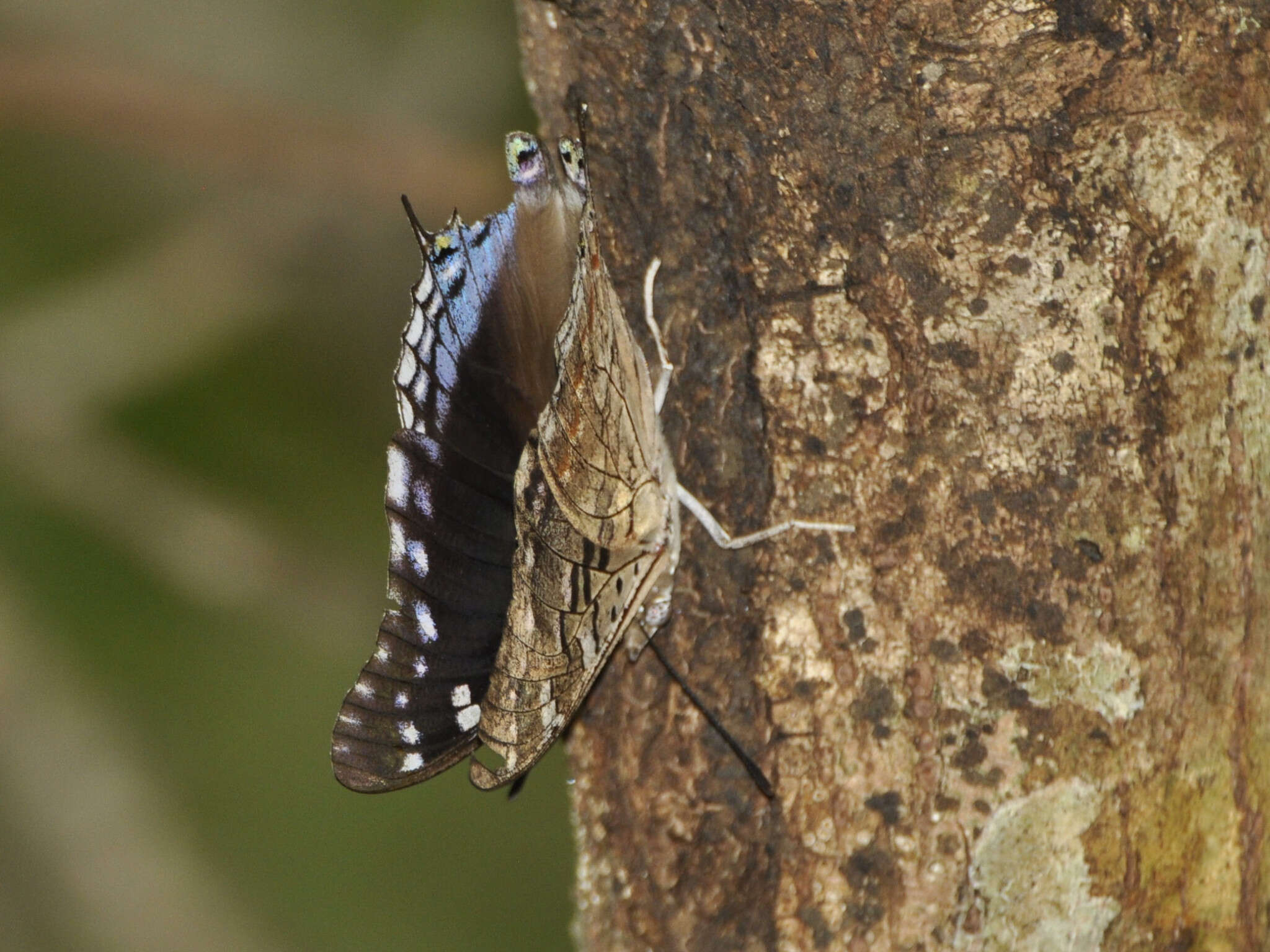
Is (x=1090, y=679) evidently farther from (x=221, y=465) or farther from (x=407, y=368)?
(x=221, y=465)

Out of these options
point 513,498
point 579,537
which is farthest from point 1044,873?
point 513,498

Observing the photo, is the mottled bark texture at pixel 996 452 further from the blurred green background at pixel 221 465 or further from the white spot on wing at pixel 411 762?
the blurred green background at pixel 221 465

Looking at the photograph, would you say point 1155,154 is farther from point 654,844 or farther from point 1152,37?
point 654,844

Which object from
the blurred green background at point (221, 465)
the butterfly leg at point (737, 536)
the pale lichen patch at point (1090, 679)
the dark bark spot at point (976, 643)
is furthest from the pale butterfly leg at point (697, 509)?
the blurred green background at point (221, 465)

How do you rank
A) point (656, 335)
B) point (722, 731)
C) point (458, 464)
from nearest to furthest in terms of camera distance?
point (722, 731) → point (656, 335) → point (458, 464)

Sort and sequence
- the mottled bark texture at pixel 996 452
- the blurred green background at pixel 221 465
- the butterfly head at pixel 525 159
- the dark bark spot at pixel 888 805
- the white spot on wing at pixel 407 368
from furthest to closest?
the blurred green background at pixel 221 465 → the white spot on wing at pixel 407 368 → the butterfly head at pixel 525 159 → the dark bark spot at pixel 888 805 → the mottled bark texture at pixel 996 452
